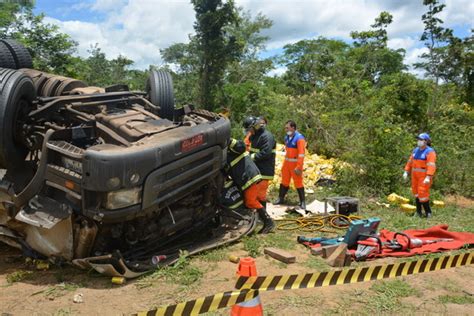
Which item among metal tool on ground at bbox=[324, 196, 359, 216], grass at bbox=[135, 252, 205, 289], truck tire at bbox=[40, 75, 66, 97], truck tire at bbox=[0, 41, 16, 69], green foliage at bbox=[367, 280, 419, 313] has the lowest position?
grass at bbox=[135, 252, 205, 289]

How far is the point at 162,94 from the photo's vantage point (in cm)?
623

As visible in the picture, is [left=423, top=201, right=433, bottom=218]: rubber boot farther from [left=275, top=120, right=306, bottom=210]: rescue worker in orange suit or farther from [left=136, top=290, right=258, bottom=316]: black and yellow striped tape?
[left=136, top=290, right=258, bottom=316]: black and yellow striped tape

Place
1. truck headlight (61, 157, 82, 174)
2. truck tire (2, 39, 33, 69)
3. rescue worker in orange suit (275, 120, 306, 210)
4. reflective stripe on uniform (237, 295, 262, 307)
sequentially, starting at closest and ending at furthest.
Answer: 1. reflective stripe on uniform (237, 295, 262, 307)
2. truck headlight (61, 157, 82, 174)
3. truck tire (2, 39, 33, 69)
4. rescue worker in orange suit (275, 120, 306, 210)

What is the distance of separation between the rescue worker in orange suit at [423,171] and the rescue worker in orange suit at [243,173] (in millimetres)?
3222

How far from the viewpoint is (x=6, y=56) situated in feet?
20.6

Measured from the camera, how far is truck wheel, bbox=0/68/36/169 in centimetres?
444

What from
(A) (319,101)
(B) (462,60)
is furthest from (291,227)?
(B) (462,60)

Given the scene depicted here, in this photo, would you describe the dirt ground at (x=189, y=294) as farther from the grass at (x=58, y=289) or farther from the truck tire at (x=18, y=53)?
the truck tire at (x=18, y=53)

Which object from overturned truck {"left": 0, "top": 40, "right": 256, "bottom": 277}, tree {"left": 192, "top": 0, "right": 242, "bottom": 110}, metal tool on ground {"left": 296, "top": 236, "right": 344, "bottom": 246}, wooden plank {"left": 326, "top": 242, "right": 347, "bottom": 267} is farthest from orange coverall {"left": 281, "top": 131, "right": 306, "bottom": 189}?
tree {"left": 192, "top": 0, "right": 242, "bottom": 110}

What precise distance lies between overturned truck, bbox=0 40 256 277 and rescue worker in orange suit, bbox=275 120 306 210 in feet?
9.00

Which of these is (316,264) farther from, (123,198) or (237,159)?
(123,198)

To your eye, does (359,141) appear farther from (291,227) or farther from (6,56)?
(6,56)

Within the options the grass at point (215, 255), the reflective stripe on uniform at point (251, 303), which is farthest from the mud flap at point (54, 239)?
the reflective stripe on uniform at point (251, 303)

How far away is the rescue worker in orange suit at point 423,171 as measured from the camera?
7.73 m
